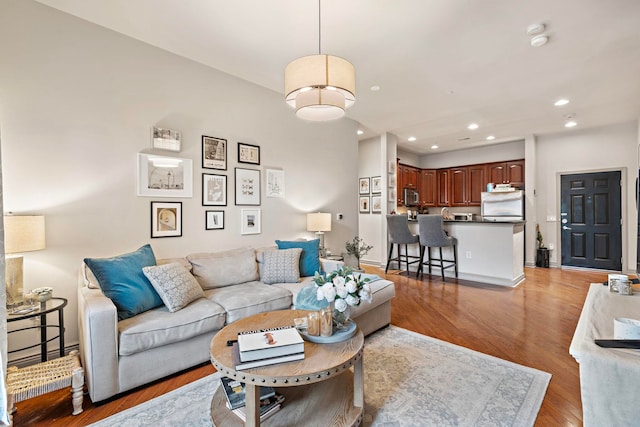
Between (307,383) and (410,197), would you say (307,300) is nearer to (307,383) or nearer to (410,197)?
(307,383)

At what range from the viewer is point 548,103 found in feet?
14.5

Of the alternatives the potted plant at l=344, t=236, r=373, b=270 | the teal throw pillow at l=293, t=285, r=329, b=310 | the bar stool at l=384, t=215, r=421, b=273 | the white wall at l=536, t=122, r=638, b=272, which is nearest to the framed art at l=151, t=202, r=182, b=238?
the teal throw pillow at l=293, t=285, r=329, b=310

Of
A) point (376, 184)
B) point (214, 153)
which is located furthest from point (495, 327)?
point (376, 184)

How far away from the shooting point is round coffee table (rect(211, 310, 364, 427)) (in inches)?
53.2

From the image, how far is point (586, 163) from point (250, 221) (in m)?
6.59

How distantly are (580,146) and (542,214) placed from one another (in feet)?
4.90

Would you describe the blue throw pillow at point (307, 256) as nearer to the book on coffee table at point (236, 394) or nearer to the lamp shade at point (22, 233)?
the book on coffee table at point (236, 394)

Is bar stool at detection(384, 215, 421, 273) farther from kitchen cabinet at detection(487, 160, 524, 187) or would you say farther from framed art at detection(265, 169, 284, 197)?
kitchen cabinet at detection(487, 160, 524, 187)

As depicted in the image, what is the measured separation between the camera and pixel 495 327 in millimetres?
3113

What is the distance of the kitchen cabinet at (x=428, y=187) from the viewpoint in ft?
26.1

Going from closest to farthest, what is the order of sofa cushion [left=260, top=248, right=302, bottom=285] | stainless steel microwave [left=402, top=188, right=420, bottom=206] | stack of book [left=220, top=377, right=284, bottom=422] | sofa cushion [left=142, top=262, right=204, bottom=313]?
stack of book [left=220, top=377, right=284, bottom=422]
sofa cushion [left=142, top=262, right=204, bottom=313]
sofa cushion [left=260, top=248, right=302, bottom=285]
stainless steel microwave [left=402, top=188, right=420, bottom=206]

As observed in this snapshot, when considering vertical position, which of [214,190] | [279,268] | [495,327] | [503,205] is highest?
[214,190]

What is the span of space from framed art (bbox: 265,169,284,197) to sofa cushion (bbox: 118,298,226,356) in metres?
1.86

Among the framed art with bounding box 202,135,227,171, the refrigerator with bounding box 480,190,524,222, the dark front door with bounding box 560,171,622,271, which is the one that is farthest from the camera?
the refrigerator with bounding box 480,190,524,222
